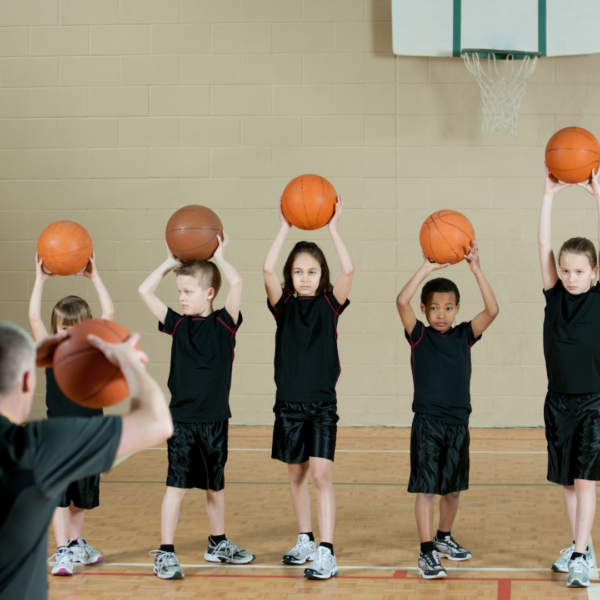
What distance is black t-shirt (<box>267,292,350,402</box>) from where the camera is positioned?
378 cm

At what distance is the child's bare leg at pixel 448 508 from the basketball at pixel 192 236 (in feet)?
5.78

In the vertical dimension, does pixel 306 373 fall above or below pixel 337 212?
below

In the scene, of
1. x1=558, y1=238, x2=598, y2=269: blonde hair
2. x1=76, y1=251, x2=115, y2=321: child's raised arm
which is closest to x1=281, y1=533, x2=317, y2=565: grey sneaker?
x1=76, y1=251, x2=115, y2=321: child's raised arm

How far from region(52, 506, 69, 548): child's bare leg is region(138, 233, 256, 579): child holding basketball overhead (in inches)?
18.3

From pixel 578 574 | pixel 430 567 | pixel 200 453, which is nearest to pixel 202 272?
pixel 200 453

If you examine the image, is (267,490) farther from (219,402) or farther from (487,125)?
(487,125)

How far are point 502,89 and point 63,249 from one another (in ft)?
15.0

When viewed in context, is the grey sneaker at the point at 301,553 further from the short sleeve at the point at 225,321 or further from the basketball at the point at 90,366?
the basketball at the point at 90,366

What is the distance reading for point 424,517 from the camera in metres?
3.53

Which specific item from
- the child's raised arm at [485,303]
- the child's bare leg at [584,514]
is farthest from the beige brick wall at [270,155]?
the child's bare leg at [584,514]

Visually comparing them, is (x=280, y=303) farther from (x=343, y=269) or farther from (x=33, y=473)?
(x=33, y=473)

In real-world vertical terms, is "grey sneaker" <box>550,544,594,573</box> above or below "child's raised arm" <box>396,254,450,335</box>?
below

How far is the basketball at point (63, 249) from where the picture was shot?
13.8 ft

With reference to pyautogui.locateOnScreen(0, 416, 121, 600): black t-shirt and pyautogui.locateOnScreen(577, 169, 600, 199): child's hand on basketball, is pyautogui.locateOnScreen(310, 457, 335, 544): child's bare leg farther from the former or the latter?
pyautogui.locateOnScreen(0, 416, 121, 600): black t-shirt
